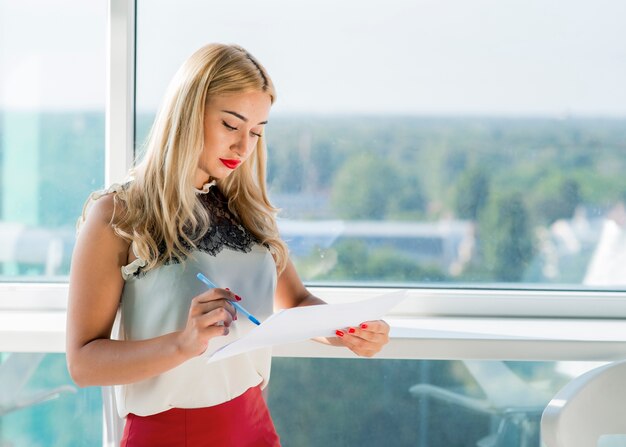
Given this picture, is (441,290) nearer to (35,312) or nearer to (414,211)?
(414,211)

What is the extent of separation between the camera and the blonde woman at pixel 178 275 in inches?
56.7

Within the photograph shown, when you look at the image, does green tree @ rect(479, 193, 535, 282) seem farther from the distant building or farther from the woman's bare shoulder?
the woman's bare shoulder

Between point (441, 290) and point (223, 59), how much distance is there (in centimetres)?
114

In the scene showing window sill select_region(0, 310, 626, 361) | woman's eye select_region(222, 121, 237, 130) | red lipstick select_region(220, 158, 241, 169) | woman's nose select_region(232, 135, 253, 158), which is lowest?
window sill select_region(0, 310, 626, 361)

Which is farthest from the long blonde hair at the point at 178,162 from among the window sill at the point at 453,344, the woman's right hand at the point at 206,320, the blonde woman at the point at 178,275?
the window sill at the point at 453,344

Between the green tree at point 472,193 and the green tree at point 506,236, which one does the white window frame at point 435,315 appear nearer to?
the green tree at point 506,236

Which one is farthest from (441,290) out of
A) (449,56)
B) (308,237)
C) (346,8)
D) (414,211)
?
(346,8)

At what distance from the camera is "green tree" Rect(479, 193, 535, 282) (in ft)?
7.72

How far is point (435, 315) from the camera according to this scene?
2359mm

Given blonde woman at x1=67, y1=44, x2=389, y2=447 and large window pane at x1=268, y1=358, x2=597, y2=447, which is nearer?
blonde woman at x1=67, y1=44, x2=389, y2=447

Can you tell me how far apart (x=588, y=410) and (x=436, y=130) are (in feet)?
3.09

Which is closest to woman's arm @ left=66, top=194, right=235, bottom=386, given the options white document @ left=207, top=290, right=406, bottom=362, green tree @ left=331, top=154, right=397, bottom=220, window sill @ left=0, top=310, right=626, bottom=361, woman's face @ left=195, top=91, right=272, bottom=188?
white document @ left=207, top=290, right=406, bottom=362

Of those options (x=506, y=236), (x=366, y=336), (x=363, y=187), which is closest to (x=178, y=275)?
(x=366, y=336)

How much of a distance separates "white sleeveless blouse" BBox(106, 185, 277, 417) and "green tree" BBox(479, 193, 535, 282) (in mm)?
970
